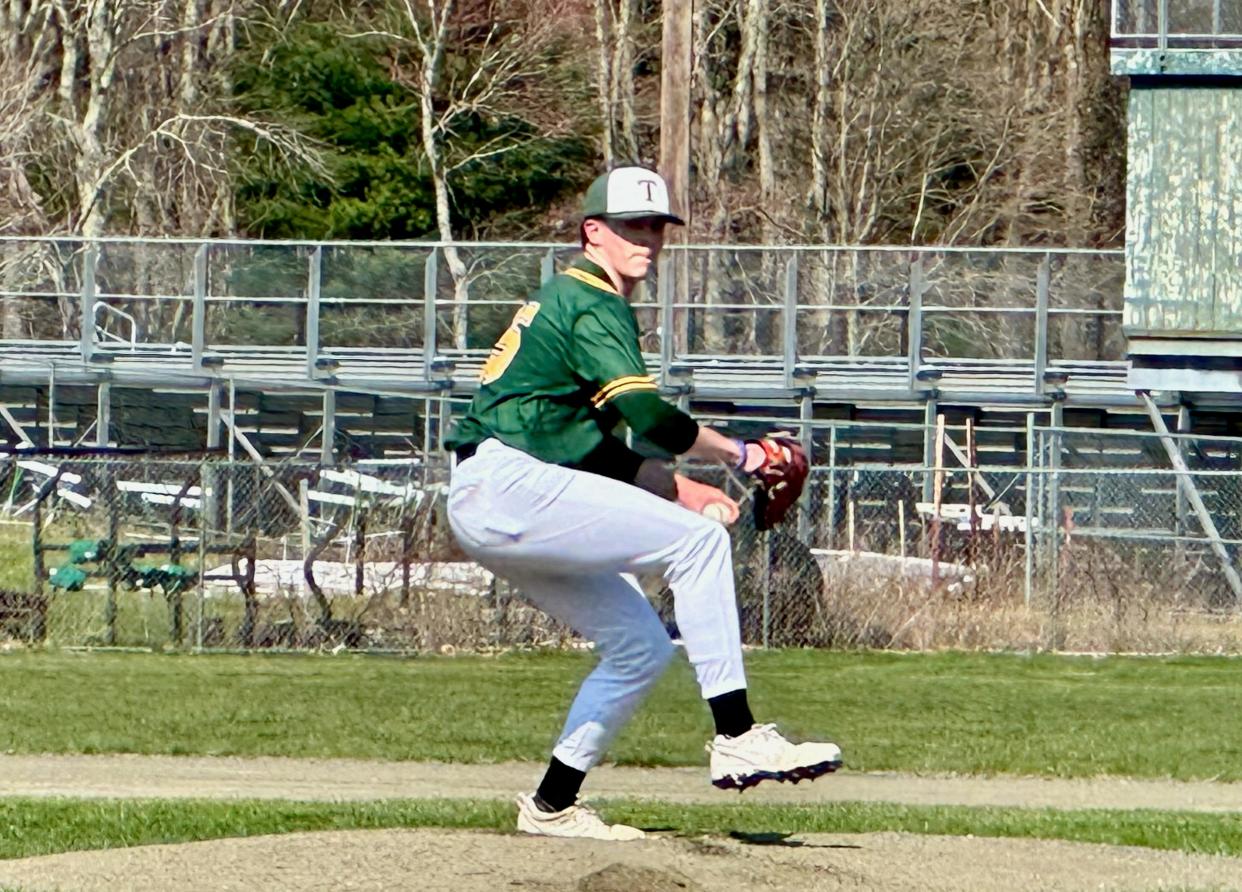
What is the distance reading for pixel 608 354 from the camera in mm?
7066

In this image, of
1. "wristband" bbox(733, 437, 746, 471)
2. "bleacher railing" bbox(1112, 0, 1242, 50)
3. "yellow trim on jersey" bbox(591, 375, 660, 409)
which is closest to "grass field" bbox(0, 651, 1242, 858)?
"wristband" bbox(733, 437, 746, 471)

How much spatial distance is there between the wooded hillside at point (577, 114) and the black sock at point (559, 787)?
32.1 m

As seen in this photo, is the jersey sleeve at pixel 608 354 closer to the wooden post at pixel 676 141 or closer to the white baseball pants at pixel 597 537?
the white baseball pants at pixel 597 537

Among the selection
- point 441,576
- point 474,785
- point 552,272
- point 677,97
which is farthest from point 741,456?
point 677,97

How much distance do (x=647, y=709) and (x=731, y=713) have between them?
25.1 ft

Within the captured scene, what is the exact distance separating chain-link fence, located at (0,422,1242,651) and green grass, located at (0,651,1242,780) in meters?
0.45

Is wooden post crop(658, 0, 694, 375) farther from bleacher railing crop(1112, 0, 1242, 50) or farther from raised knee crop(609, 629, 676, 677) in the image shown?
raised knee crop(609, 629, 676, 677)

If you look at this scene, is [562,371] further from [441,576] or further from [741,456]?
[441,576]

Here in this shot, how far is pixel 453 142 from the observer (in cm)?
4438

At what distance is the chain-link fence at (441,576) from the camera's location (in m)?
18.0

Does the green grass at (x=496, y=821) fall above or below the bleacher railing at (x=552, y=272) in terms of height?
below

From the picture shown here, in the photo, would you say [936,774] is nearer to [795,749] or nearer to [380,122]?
[795,749]

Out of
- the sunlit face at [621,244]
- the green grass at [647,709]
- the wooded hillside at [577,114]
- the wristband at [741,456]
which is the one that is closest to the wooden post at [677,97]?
the green grass at [647,709]

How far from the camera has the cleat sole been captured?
7.06 meters
